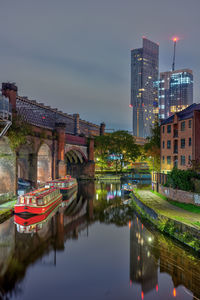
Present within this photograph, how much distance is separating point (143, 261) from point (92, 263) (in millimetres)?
3836

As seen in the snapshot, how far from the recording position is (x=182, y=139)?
160 ft

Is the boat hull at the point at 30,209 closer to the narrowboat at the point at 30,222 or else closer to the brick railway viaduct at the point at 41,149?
the narrowboat at the point at 30,222

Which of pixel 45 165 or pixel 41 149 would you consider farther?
pixel 45 165

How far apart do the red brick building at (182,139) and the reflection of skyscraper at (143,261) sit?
67.2ft

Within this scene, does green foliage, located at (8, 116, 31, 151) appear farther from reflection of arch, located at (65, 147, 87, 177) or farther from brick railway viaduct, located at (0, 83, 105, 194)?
reflection of arch, located at (65, 147, 87, 177)

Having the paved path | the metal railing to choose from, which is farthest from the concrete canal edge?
the metal railing

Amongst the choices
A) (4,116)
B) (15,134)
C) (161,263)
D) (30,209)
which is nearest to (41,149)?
(15,134)

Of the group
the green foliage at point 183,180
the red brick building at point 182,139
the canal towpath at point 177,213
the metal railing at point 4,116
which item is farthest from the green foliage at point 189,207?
the metal railing at point 4,116

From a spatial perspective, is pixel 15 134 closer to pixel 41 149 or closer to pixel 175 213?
pixel 175 213

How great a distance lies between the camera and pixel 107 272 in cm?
1853

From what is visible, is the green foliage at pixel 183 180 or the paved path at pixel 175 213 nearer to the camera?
the paved path at pixel 175 213

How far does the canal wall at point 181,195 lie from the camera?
28.2 metres

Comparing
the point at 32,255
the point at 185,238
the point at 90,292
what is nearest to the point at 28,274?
the point at 32,255

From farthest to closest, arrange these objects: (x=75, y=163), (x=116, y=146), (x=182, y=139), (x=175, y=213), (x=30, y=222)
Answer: (x=116, y=146) → (x=75, y=163) → (x=182, y=139) → (x=30, y=222) → (x=175, y=213)
